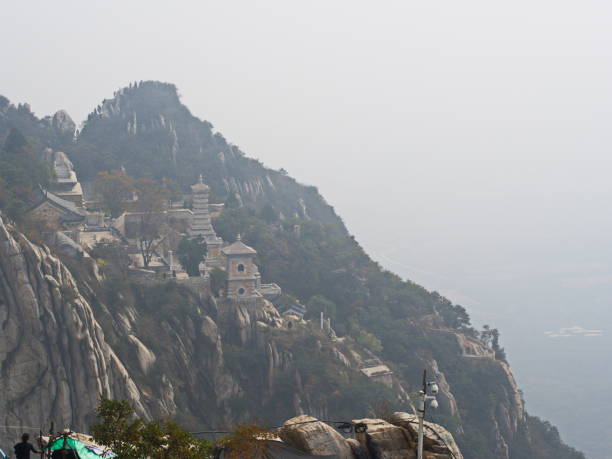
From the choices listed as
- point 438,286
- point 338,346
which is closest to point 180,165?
point 338,346

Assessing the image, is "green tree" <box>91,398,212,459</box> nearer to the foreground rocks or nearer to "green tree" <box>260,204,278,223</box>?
the foreground rocks

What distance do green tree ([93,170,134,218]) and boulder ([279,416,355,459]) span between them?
56000 millimetres

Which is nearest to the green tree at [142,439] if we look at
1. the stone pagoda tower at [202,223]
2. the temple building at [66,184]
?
the stone pagoda tower at [202,223]

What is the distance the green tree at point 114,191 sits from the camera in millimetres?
74125

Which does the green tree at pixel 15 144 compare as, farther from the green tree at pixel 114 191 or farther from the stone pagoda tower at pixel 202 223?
the stone pagoda tower at pixel 202 223

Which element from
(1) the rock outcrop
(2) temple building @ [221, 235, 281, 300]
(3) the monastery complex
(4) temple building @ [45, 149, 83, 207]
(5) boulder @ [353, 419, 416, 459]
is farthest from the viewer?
(4) temple building @ [45, 149, 83, 207]

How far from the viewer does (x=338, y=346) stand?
68250 mm

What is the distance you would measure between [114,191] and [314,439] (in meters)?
58.4

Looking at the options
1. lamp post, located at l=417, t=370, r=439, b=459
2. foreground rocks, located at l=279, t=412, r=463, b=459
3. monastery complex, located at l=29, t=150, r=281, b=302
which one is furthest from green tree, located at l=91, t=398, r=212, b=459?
monastery complex, located at l=29, t=150, r=281, b=302

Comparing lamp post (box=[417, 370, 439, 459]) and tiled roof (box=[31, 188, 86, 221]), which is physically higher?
tiled roof (box=[31, 188, 86, 221])

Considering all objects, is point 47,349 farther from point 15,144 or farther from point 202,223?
point 15,144

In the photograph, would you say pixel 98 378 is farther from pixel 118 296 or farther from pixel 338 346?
pixel 338 346

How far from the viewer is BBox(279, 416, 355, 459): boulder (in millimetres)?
20000

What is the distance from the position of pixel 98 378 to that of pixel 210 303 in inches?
570
